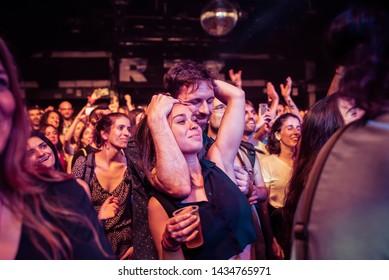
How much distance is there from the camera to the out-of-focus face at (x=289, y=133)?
285 cm

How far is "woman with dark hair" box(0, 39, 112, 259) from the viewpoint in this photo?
2.68ft

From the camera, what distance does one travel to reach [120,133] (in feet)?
9.25

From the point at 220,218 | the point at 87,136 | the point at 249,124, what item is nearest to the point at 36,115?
the point at 87,136

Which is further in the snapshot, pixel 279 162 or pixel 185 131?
pixel 279 162

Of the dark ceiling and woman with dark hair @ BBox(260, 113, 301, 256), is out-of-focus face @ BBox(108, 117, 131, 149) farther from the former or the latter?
the dark ceiling

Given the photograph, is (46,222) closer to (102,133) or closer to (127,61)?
(102,133)

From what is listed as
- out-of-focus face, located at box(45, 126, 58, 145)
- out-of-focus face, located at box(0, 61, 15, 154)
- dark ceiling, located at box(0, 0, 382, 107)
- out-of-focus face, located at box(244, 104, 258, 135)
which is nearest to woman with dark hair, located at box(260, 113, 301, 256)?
out-of-focus face, located at box(244, 104, 258, 135)

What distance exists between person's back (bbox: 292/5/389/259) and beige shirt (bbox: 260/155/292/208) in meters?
1.78

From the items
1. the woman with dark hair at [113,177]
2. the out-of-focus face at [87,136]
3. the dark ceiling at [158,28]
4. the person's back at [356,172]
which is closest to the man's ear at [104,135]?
the woman with dark hair at [113,177]

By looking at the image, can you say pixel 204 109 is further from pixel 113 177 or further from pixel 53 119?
pixel 53 119

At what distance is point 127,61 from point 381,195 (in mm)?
8685

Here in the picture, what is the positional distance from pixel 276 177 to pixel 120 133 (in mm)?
948

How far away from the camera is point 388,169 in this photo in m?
0.72

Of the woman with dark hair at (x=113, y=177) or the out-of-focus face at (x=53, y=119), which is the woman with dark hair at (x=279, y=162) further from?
the out-of-focus face at (x=53, y=119)
